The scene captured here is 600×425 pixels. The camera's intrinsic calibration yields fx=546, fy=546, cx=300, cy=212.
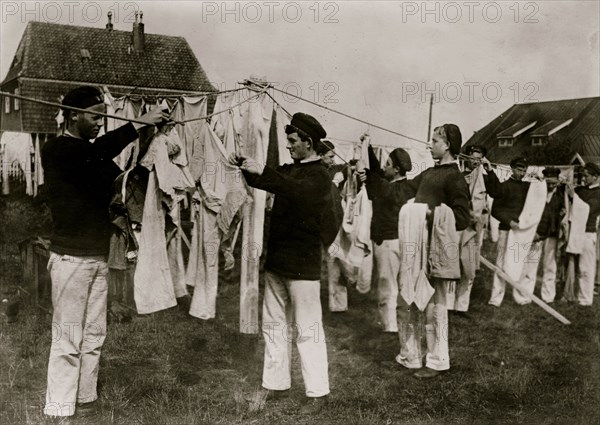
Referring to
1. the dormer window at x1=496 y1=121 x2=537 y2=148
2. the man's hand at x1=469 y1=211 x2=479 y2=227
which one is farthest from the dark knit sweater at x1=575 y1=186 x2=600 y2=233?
the dormer window at x1=496 y1=121 x2=537 y2=148

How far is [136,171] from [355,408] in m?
2.38

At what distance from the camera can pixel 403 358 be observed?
16.3ft

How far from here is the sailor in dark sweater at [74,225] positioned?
336 centimetres

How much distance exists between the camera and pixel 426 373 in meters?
4.68

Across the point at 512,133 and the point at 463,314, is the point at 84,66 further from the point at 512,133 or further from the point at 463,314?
the point at 512,133

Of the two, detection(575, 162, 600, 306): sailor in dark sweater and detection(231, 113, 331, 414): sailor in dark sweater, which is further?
detection(575, 162, 600, 306): sailor in dark sweater

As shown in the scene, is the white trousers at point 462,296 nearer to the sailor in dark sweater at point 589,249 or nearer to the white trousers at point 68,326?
the sailor in dark sweater at point 589,249

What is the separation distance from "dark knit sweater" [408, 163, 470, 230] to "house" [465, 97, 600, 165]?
1741 cm

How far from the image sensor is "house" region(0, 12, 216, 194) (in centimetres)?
1664

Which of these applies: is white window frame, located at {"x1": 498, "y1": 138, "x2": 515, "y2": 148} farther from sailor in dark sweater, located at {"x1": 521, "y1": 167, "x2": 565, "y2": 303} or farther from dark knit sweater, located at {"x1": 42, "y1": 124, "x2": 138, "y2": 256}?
dark knit sweater, located at {"x1": 42, "y1": 124, "x2": 138, "y2": 256}

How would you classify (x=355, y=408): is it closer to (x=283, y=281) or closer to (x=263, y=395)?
(x=263, y=395)

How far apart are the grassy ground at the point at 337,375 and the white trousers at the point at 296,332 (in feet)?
0.73

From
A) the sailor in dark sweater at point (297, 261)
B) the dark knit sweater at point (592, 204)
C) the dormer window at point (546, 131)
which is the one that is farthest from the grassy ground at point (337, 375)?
the dormer window at point (546, 131)

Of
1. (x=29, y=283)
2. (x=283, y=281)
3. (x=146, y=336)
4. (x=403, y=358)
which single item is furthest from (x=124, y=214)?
(x=29, y=283)
